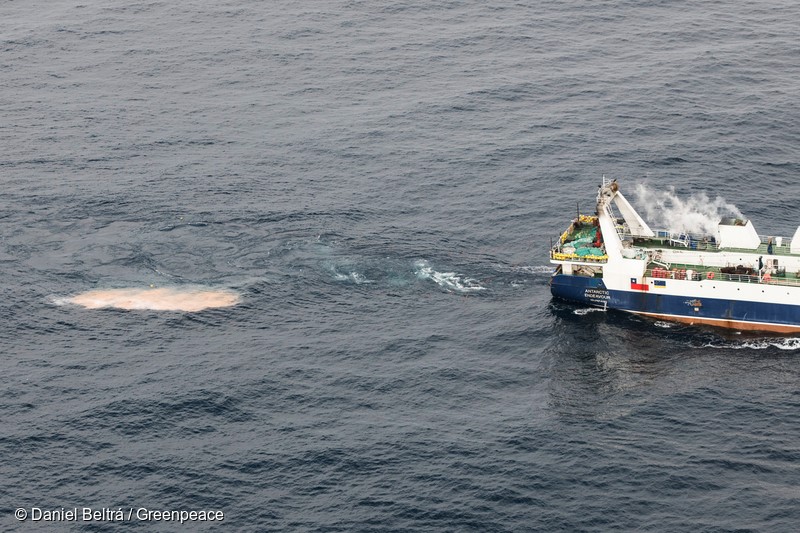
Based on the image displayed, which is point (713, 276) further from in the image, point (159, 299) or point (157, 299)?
point (157, 299)

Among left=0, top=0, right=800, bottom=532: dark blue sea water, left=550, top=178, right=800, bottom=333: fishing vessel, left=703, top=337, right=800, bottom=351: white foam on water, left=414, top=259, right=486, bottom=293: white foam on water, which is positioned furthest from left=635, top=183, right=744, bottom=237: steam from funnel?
left=414, top=259, right=486, bottom=293: white foam on water

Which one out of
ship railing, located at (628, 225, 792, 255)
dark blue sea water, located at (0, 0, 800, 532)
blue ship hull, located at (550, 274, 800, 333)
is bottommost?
dark blue sea water, located at (0, 0, 800, 532)

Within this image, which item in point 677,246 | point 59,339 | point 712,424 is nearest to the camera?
point 712,424

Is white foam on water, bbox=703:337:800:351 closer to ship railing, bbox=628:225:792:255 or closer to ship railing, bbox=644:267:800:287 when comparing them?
ship railing, bbox=644:267:800:287

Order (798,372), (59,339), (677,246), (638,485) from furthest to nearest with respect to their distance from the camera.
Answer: (677,246), (59,339), (798,372), (638,485)

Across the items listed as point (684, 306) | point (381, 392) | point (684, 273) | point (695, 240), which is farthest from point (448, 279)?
point (695, 240)

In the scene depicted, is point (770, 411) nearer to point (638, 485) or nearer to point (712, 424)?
point (712, 424)

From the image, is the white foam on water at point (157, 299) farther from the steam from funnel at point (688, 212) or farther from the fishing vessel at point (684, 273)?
the steam from funnel at point (688, 212)

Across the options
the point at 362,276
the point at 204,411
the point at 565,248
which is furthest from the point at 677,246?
the point at 204,411
